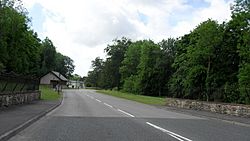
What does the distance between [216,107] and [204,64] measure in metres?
22.2

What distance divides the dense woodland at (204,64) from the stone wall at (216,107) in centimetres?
133

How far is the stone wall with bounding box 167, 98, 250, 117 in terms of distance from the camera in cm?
2573

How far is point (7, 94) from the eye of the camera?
25.6 m

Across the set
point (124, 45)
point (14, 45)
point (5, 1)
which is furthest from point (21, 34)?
point (124, 45)

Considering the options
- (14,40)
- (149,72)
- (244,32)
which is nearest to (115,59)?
(149,72)

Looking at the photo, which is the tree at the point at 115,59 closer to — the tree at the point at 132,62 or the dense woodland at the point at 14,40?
the tree at the point at 132,62

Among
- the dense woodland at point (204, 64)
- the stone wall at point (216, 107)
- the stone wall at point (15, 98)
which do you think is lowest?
the stone wall at point (216, 107)

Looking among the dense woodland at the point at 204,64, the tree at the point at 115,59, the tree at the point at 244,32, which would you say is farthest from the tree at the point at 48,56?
the tree at the point at 244,32

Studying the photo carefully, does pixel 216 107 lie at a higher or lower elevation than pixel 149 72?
lower

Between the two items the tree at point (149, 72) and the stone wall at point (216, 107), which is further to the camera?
the tree at point (149, 72)

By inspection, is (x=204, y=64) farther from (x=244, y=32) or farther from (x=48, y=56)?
(x=48, y=56)

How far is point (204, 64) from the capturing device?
169 feet

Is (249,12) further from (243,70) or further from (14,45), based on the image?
(14,45)

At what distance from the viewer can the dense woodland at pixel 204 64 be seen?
40531 millimetres
